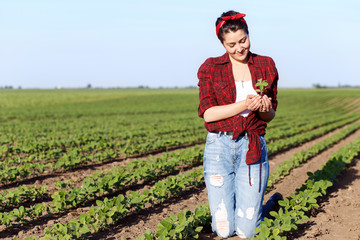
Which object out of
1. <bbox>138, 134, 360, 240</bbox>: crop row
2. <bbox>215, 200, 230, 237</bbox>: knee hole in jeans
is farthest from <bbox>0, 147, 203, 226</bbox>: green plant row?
<bbox>215, 200, 230, 237</bbox>: knee hole in jeans

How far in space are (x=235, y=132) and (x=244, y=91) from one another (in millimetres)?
417

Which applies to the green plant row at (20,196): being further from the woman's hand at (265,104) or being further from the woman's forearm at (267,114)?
the woman's hand at (265,104)

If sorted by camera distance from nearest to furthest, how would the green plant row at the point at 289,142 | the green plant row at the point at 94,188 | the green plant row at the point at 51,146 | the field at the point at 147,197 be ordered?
the field at the point at 147,197 → the green plant row at the point at 94,188 → the green plant row at the point at 51,146 → the green plant row at the point at 289,142

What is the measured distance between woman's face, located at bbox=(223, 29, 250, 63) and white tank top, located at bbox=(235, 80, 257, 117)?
24 cm

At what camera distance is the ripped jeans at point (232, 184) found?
3.75 metres

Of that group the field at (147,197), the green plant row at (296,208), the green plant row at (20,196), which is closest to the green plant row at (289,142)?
the field at (147,197)

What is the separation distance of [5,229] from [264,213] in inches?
126

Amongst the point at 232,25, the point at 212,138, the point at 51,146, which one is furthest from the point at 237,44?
the point at 51,146

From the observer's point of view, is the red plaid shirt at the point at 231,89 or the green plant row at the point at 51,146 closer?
the red plaid shirt at the point at 231,89

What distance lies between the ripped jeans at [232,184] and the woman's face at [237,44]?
81 centimetres

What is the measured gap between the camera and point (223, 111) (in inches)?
140

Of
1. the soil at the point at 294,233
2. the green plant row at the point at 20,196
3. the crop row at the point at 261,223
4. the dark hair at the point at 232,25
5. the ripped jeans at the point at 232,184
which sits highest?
the dark hair at the point at 232,25

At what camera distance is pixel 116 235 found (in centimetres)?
424

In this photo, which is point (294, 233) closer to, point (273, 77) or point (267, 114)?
point (267, 114)
